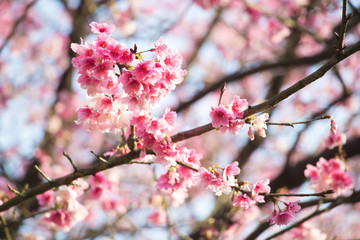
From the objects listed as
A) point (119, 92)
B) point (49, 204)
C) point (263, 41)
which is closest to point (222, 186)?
point (119, 92)

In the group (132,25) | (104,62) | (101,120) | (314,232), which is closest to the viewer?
(104,62)

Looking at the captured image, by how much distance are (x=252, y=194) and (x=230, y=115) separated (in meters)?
0.46

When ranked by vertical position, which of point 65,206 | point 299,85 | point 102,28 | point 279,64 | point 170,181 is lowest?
point 65,206

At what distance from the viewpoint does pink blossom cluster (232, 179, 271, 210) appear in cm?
193

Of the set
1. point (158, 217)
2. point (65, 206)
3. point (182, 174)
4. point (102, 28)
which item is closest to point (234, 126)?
point (182, 174)

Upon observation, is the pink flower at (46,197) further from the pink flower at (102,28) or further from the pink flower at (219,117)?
the pink flower at (219,117)

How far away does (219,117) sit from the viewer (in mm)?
1893

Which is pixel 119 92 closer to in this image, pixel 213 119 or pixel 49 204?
pixel 213 119

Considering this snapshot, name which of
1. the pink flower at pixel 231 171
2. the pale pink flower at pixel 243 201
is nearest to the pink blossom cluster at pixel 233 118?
the pink flower at pixel 231 171

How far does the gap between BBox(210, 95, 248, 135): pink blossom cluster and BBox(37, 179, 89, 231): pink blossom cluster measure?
1091 millimetres

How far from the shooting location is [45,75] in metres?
8.59

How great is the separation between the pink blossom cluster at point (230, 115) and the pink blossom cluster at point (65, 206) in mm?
1091

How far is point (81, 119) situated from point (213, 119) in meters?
0.81

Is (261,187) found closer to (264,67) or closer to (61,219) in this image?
(61,219)
